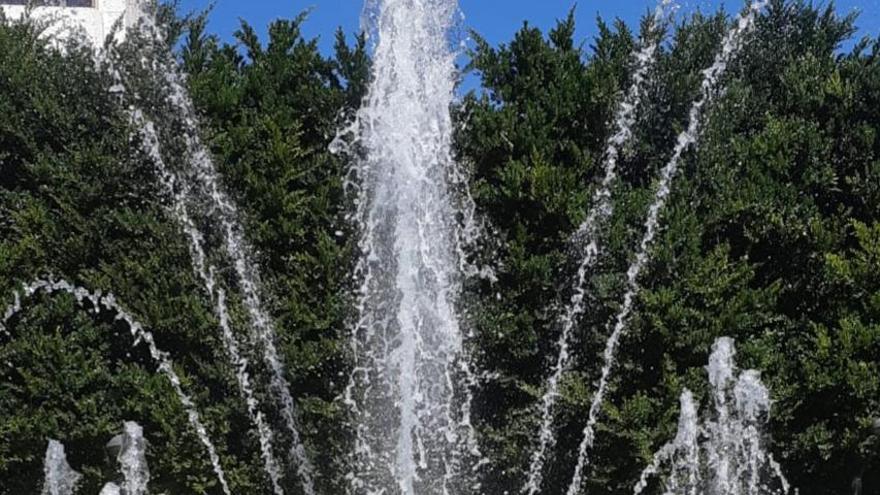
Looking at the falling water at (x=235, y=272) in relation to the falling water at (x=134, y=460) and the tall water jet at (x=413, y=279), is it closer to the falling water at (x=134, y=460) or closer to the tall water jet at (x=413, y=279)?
the tall water jet at (x=413, y=279)

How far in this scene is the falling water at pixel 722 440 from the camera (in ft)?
35.2

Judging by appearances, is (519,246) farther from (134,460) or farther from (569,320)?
(134,460)

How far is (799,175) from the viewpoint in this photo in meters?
11.6

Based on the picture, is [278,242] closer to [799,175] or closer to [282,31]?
[282,31]

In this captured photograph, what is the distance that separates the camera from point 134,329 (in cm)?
1187

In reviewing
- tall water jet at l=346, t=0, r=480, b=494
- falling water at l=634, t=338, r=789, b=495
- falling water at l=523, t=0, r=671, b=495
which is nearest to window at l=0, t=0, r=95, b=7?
tall water jet at l=346, t=0, r=480, b=494

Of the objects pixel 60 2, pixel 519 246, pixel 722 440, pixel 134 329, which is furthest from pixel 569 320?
pixel 60 2

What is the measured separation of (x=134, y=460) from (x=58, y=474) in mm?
917

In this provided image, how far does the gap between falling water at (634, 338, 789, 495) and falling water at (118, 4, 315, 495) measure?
10.1 feet

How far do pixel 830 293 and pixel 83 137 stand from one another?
6815 mm

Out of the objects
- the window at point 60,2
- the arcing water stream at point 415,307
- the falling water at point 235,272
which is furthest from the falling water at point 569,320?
the window at point 60,2

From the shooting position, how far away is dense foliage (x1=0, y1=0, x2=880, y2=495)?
11008mm

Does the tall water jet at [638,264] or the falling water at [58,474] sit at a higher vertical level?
the tall water jet at [638,264]

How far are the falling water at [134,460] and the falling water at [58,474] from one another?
1.65 ft
